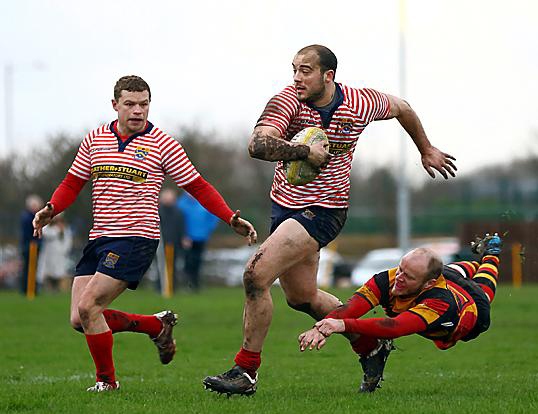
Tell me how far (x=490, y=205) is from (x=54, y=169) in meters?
16.5

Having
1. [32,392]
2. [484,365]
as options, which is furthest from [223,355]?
[32,392]

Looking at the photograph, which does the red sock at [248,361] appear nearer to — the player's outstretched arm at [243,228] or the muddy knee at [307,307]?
the muddy knee at [307,307]

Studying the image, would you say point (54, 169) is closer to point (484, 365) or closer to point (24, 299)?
point (24, 299)

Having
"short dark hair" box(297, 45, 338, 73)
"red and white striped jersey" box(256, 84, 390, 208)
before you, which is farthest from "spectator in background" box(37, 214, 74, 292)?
"short dark hair" box(297, 45, 338, 73)

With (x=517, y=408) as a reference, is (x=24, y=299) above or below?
below

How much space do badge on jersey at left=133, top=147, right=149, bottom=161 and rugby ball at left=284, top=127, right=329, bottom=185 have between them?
114cm

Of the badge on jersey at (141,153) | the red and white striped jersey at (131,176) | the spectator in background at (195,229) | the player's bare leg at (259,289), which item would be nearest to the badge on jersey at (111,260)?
the red and white striped jersey at (131,176)

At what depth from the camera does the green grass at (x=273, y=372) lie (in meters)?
7.38

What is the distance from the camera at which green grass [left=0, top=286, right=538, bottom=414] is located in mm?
7379

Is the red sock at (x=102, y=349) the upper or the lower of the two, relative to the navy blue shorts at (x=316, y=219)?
lower

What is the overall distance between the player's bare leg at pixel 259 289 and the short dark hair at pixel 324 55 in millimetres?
1114

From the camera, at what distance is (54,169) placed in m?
38.0

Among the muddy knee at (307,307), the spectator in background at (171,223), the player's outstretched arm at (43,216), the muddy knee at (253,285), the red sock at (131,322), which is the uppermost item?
the player's outstretched arm at (43,216)

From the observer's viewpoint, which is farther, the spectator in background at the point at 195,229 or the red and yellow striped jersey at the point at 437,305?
the spectator in background at the point at 195,229
